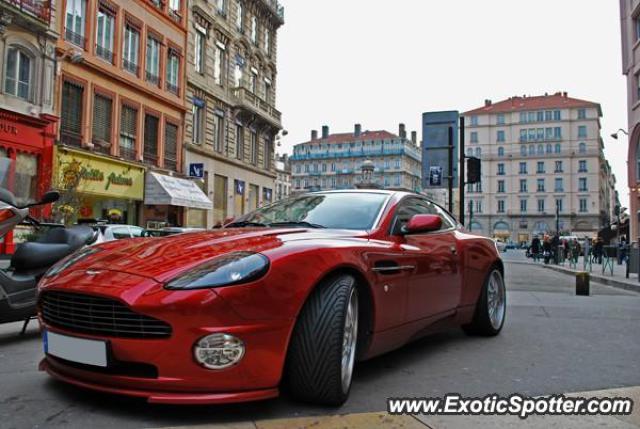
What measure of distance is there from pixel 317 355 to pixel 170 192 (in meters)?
20.0

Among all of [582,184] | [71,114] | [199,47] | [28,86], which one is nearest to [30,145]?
[28,86]

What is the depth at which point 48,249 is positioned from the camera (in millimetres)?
4988

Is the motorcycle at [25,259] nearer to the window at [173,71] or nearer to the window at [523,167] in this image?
the window at [173,71]

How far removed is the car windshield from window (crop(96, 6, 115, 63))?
17616 millimetres

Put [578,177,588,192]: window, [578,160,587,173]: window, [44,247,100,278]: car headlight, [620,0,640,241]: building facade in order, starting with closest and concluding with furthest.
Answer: [44,247,100,278]: car headlight < [620,0,640,241]: building facade < [578,177,588,192]: window < [578,160,587,173]: window

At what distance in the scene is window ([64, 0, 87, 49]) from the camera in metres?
18.0

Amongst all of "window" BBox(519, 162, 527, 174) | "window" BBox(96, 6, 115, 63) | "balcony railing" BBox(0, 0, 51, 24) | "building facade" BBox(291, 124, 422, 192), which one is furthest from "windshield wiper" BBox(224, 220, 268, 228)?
"building facade" BBox(291, 124, 422, 192)

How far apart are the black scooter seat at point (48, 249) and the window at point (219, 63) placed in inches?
916

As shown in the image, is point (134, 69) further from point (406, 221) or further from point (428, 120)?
point (406, 221)

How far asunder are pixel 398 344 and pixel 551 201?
9357 centimetres

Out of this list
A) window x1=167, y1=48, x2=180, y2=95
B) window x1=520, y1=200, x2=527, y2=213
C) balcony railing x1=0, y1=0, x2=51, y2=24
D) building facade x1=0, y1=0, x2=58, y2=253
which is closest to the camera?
building facade x1=0, y1=0, x2=58, y2=253

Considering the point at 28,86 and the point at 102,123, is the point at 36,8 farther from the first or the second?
the point at 102,123

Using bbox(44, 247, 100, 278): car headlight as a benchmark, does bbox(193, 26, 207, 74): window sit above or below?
above

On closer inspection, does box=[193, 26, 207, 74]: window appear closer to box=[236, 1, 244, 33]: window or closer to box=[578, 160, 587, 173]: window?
box=[236, 1, 244, 33]: window
